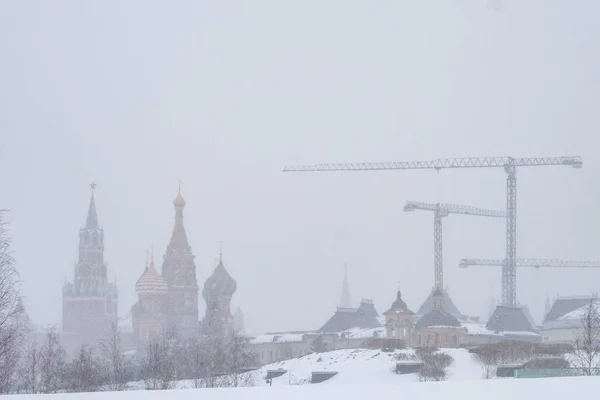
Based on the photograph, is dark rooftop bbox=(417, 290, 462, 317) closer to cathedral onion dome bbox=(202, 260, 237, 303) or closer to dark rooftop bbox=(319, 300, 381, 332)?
dark rooftop bbox=(319, 300, 381, 332)

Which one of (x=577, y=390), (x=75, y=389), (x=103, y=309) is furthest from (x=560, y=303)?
(x=577, y=390)

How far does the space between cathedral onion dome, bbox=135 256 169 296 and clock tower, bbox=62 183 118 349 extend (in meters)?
9.02

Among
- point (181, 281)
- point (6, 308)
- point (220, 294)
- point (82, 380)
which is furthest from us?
point (181, 281)

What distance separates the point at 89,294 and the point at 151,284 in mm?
12818

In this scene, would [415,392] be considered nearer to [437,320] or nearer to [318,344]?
[437,320]

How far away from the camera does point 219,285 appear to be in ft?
444

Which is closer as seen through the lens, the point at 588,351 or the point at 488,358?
the point at 588,351

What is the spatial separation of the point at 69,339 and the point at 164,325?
14.4m

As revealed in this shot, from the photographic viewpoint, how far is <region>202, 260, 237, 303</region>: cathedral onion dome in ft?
441

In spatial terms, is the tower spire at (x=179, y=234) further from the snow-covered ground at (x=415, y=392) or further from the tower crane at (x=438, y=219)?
the snow-covered ground at (x=415, y=392)

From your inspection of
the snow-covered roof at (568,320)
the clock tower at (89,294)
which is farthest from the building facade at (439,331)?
the clock tower at (89,294)

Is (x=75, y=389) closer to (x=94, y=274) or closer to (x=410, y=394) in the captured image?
(x=410, y=394)

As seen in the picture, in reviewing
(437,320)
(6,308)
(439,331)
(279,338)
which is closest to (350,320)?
(279,338)

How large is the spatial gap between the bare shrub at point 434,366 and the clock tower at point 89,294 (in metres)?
76.2
